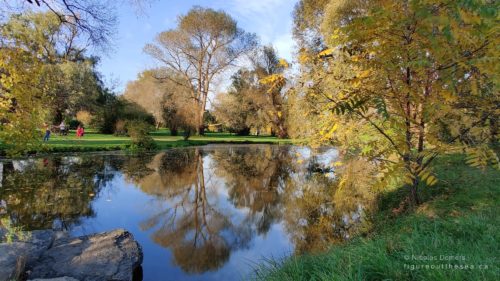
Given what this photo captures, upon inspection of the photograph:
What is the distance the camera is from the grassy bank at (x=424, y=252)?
3.03m

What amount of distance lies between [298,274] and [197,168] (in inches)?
561

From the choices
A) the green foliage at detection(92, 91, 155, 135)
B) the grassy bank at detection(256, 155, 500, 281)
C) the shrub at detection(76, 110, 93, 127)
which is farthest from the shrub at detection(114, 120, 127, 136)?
the grassy bank at detection(256, 155, 500, 281)

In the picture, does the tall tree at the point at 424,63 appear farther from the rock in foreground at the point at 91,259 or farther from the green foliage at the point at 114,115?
the green foliage at the point at 114,115

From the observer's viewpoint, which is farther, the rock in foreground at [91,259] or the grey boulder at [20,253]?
the rock in foreground at [91,259]

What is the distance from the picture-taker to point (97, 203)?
9734mm

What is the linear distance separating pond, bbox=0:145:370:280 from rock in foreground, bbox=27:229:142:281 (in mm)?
515

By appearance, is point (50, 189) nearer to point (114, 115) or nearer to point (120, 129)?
point (120, 129)

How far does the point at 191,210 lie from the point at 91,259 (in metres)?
4.67

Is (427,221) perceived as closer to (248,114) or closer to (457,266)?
(457,266)

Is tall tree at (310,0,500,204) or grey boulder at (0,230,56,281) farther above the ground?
tall tree at (310,0,500,204)

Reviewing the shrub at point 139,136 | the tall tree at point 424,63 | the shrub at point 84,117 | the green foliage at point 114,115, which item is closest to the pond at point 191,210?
the tall tree at point 424,63

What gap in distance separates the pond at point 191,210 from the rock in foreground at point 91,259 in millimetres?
515

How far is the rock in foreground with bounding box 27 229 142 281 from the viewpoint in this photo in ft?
15.1

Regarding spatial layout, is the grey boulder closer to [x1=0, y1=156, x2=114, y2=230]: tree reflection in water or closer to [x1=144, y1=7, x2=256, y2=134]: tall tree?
[x1=0, y1=156, x2=114, y2=230]: tree reflection in water
